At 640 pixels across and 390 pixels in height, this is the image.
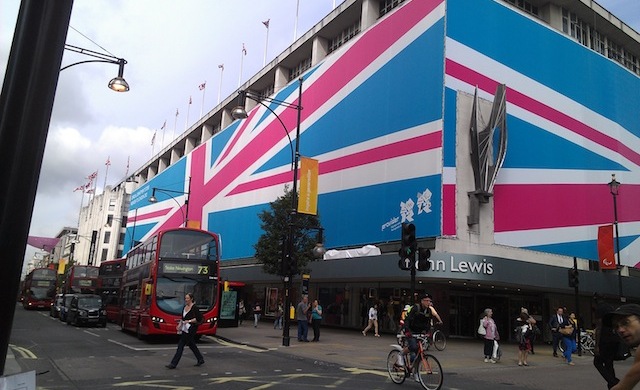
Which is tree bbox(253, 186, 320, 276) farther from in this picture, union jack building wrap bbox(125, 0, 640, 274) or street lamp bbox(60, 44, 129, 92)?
street lamp bbox(60, 44, 129, 92)

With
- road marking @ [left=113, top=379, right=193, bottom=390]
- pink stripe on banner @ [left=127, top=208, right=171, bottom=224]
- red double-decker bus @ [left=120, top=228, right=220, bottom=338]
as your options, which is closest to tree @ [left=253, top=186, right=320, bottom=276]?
red double-decker bus @ [left=120, top=228, right=220, bottom=338]

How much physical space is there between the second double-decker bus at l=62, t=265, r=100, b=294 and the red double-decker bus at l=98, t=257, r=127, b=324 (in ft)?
3.53

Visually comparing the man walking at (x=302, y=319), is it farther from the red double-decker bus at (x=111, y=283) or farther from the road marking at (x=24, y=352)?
the red double-decker bus at (x=111, y=283)

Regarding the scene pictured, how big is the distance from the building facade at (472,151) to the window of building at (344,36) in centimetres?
13

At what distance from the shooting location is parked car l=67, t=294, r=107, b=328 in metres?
26.5

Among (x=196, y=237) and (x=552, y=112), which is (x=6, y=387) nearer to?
(x=196, y=237)

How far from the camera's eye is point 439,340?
19.4m

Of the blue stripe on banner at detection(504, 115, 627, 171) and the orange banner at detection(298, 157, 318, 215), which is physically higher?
the blue stripe on banner at detection(504, 115, 627, 171)

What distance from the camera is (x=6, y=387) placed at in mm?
2131

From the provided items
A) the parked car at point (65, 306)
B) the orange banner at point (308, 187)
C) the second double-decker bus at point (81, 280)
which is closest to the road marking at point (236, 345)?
the orange banner at point (308, 187)

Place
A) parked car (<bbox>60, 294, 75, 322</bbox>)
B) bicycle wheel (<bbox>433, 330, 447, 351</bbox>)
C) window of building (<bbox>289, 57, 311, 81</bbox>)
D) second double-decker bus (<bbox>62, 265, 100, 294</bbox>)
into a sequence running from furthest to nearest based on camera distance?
window of building (<bbox>289, 57, 311, 81</bbox>) < second double-decker bus (<bbox>62, 265, 100, 294</bbox>) < parked car (<bbox>60, 294, 75, 322</bbox>) < bicycle wheel (<bbox>433, 330, 447, 351</bbox>)

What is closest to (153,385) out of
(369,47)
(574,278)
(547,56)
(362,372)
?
(362,372)

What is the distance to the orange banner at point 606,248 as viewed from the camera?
2878 centimetres

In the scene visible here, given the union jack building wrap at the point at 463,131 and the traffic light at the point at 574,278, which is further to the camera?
the union jack building wrap at the point at 463,131
